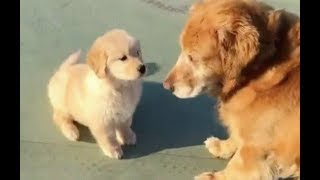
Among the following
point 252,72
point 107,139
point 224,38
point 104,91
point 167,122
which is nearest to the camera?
point 224,38

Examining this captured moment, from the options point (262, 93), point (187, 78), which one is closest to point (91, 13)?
point (187, 78)

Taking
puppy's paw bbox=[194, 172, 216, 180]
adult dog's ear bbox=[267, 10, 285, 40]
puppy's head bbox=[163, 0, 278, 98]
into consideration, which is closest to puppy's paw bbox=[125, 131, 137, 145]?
puppy's paw bbox=[194, 172, 216, 180]

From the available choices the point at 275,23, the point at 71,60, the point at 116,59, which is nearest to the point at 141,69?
the point at 116,59

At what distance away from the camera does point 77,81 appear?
3131 mm

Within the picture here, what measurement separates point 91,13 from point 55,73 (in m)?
0.67

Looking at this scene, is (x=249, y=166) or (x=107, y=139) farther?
(x=107, y=139)

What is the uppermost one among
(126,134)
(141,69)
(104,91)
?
(141,69)

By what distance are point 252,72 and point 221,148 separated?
2.07 feet

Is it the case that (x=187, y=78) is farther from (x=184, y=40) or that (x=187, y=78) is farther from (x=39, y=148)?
(x=39, y=148)

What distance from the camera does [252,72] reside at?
2738mm

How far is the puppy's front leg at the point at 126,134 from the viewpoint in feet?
10.6

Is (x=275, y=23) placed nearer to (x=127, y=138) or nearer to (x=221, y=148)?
(x=221, y=148)

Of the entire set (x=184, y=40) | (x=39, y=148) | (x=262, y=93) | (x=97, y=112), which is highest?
(x=184, y=40)

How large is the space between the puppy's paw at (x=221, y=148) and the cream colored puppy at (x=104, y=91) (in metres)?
0.41
